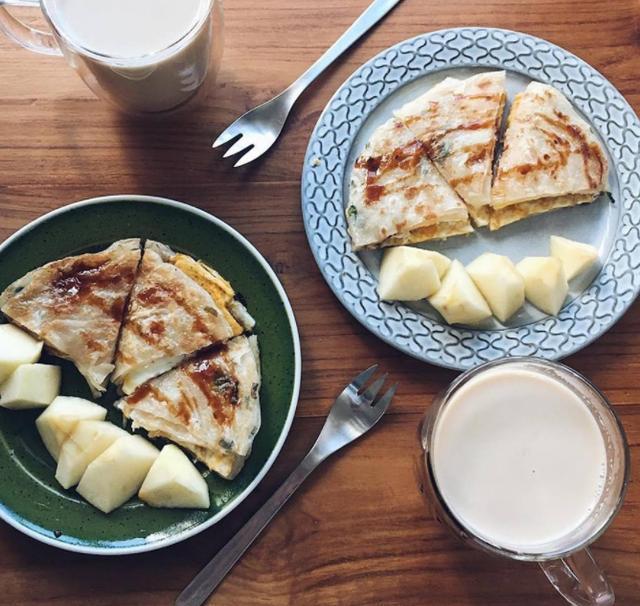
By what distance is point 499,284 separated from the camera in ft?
7.52

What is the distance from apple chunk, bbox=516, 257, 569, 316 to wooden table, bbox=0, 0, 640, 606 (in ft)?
0.63

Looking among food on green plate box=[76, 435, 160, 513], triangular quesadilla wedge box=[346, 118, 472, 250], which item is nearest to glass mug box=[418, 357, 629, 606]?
triangular quesadilla wedge box=[346, 118, 472, 250]

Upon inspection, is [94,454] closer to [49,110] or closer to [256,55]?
[49,110]

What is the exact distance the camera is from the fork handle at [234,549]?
7.18ft

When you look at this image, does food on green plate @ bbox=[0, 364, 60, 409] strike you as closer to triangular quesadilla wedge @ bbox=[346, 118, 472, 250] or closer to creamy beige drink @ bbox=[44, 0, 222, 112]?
creamy beige drink @ bbox=[44, 0, 222, 112]

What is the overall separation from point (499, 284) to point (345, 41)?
0.88m

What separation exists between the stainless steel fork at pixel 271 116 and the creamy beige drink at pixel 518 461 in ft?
3.11

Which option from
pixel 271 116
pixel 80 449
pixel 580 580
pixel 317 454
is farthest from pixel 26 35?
pixel 580 580

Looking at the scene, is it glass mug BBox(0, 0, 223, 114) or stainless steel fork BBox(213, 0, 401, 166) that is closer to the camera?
glass mug BBox(0, 0, 223, 114)

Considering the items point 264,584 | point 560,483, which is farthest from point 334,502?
point 560,483

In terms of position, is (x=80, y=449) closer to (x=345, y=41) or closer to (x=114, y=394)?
(x=114, y=394)

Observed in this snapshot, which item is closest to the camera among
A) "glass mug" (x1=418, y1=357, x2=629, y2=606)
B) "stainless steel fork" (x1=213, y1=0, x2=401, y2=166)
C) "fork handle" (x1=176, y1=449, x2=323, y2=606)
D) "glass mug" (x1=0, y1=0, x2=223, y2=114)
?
"glass mug" (x1=418, y1=357, x2=629, y2=606)

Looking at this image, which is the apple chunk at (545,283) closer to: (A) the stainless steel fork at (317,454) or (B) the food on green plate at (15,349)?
(A) the stainless steel fork at (317,454)

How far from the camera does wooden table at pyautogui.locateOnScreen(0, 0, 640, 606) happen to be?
223cm
